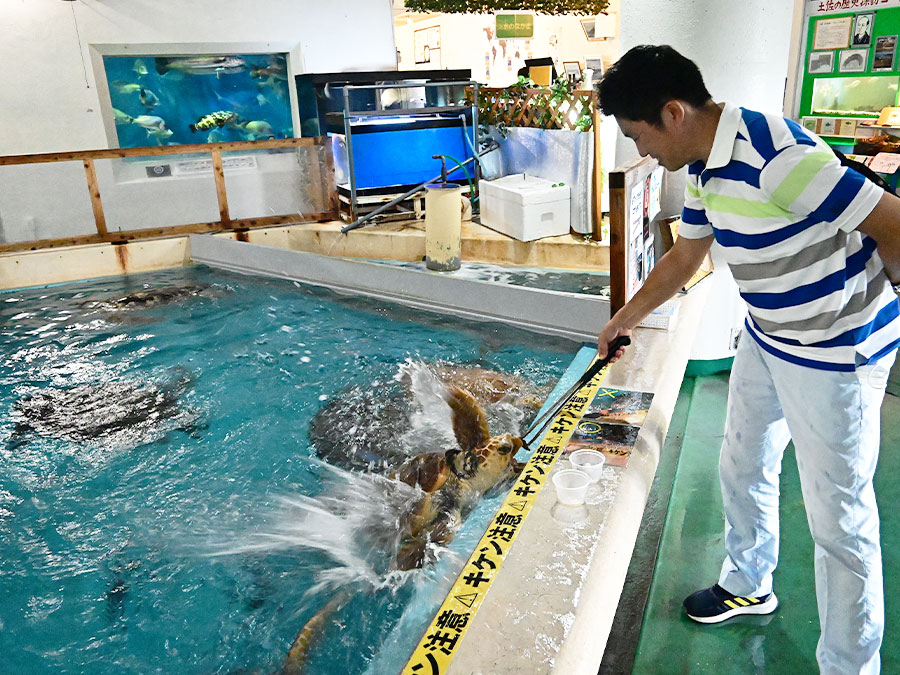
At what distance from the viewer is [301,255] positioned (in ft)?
24.4

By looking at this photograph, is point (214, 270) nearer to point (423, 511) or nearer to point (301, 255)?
point (301, 255)

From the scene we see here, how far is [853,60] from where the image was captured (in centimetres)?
862

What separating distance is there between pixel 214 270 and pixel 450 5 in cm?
604

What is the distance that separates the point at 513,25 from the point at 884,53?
4.77 meters

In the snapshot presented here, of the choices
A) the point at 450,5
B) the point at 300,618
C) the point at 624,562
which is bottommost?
the point at 300,618

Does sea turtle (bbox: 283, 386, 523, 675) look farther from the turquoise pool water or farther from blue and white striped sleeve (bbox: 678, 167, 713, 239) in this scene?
blue and white striped sleeve (bbox: 678, 167, 713, 239)

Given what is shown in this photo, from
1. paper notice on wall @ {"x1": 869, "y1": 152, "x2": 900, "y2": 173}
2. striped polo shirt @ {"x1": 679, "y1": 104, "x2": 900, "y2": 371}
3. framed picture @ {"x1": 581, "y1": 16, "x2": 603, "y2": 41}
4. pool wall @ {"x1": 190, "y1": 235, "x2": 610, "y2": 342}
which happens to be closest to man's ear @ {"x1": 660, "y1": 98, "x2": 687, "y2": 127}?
striped polo shirt @ {"x1": 679, "y1": 104, "x2": 900, "y2": 371}

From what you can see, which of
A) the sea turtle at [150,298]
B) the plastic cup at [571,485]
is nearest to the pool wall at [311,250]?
the sea turtle at [150,298]

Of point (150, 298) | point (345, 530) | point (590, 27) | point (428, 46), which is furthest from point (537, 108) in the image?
point (428, 46)

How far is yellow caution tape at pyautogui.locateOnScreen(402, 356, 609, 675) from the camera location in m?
1.76

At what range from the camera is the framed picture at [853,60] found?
8469mm

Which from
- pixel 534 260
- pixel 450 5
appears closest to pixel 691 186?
pixel 534 260

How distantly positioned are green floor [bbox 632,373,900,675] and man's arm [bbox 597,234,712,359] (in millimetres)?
1153

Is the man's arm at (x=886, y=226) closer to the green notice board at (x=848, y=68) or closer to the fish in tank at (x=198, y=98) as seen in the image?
the green notice board at (x=848, y=68)
